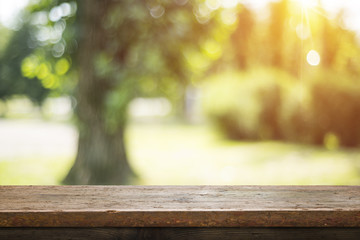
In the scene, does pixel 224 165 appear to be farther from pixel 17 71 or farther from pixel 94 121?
pixel 17 71

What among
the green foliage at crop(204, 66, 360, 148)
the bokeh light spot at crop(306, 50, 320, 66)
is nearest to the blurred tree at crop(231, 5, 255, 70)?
the green foliage at crop(204, 66, 360, 148)

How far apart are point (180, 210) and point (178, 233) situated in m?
0.12

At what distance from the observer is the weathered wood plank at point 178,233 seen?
1.30 meters

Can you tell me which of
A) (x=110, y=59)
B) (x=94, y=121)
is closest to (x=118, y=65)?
(x=110, y=59)

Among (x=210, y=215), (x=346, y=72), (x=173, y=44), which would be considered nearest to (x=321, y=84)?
(x=346, y=72)

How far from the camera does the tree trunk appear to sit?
7.19 metres

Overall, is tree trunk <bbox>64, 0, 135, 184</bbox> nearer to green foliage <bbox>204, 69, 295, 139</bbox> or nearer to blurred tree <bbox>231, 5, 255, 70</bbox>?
green foliage <bbox>204, 69, 295, 139</bbox>

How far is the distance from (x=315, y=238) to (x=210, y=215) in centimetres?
37

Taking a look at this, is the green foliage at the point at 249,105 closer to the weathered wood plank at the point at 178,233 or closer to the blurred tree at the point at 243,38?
the blurred tree at the point at 243,38

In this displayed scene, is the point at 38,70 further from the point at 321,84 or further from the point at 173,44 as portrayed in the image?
the point at 321,84

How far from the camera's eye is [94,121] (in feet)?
24.3

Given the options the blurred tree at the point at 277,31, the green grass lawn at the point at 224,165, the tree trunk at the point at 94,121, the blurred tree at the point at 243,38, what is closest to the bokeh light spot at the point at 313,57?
the green grass lawn at the point at 224,165

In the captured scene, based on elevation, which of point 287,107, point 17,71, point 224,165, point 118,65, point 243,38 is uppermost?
point 243,38

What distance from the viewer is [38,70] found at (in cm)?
768
